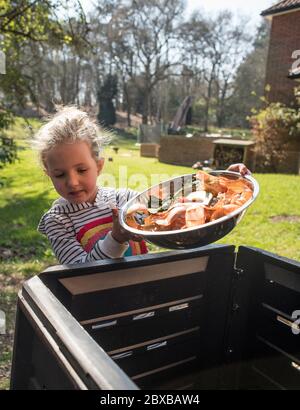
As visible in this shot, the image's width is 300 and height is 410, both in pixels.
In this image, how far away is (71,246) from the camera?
1.53 meters

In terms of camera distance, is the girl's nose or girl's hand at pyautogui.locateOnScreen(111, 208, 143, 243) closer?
girl's hand at pyautogui.locateOnScreen(111, 208, 143, 243)

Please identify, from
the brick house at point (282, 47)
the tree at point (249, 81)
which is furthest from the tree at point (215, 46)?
the brick house at point (282, 47)

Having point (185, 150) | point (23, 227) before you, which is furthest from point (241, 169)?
point (185, 150)

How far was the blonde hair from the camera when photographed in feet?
5.11

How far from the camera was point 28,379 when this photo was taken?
1006 mm

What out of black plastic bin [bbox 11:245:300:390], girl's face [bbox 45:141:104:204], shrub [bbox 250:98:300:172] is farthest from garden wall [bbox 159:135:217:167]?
black plastic bin [bbox 11:245:300:390]

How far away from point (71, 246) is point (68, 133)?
0.46 meters

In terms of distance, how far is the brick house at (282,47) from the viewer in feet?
44.3

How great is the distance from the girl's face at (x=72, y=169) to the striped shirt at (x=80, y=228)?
0.10m

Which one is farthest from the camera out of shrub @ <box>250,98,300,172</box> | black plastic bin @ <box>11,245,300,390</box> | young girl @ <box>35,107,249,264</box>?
shrub @ <box>250,98,300,172</box>

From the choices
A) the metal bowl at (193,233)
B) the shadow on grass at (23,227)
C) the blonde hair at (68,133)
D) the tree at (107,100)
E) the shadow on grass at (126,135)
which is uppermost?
the tree at (107,100)

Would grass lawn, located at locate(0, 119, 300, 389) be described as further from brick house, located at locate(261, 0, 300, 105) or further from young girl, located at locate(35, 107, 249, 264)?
brick house, located at locate(261, 0, 300, 105)

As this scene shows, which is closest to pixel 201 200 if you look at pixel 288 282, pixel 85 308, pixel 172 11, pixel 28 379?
pixel 288 282

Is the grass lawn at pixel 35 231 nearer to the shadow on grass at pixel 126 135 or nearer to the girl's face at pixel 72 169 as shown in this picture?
the girl's face at pixel 72 169
